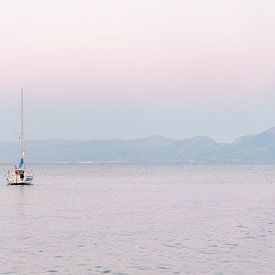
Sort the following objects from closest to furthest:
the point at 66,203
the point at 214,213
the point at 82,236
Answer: the point at 82,236, the point at 214,213, the point at 66,203

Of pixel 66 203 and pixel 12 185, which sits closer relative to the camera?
pixel 66 203

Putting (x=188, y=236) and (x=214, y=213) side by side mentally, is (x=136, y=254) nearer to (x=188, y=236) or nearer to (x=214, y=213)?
(x=188, y=236)

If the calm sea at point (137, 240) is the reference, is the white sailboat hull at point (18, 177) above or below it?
above

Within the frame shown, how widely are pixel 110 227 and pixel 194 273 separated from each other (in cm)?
2437

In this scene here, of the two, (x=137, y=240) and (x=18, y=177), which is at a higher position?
(x=18, y=177)

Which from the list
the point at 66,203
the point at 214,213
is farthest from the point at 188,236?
the point at 66,203

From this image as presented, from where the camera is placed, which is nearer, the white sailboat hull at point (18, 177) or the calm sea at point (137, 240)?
the calm sea at point (137, 240)

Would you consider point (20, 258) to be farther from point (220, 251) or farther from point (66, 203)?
point (66, 203)

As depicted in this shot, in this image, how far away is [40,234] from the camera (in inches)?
2334

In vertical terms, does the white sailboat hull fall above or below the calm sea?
above

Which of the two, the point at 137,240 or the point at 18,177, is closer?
the point at 137,240

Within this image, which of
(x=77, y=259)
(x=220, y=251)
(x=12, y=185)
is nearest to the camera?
(x=77, y=259)

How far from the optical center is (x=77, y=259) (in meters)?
46.1

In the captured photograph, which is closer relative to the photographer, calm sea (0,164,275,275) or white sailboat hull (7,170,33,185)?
calm sea (0,164,275,275)
